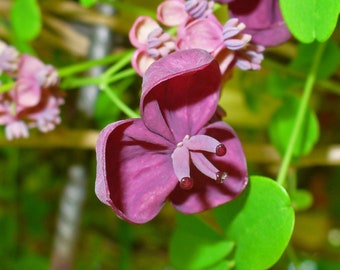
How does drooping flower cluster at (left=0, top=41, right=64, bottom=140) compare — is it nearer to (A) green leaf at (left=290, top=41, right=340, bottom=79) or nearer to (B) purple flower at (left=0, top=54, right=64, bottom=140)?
(B) purple flower at (left=0, top=54, right=64, bottom=140)

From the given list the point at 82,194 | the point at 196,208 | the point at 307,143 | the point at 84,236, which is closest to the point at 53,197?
the point at 84,236

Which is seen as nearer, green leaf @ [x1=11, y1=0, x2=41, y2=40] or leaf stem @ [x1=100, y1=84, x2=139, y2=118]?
leaf stem @ [x1=100, y1=84, x2=139, y2=118]

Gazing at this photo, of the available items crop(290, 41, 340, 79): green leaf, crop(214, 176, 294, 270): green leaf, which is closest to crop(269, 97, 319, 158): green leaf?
crop(290, 41, 340, 79): green leaf

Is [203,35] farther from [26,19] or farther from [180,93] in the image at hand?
[26,19]

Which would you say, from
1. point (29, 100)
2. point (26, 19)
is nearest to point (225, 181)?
point (29, 100)

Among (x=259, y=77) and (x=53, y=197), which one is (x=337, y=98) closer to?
(x=259, y=77)

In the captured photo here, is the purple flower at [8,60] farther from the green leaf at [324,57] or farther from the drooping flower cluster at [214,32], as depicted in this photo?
the green leaf at [324,57]

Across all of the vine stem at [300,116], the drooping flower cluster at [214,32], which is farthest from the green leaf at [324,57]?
the drooping flower cluster at [214,32]
